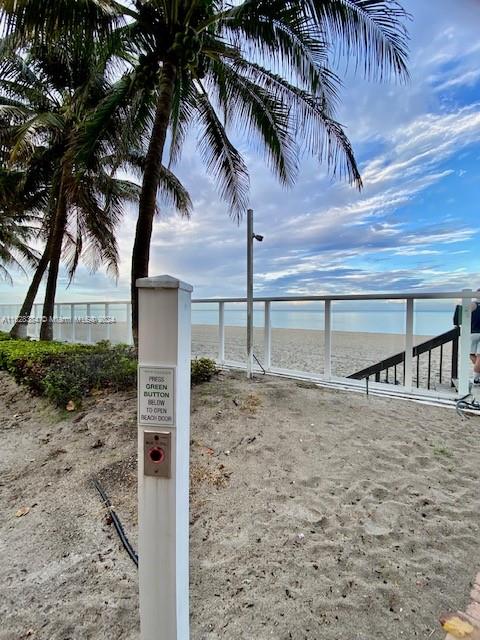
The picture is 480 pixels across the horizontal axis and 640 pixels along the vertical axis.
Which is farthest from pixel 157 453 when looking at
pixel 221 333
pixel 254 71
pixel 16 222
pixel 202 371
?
pixel 16 222

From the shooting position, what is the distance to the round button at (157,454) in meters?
1.24

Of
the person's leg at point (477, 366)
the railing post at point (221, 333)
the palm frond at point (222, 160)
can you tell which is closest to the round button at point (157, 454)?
the person's leg at point (477, 366)

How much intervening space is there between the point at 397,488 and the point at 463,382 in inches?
105

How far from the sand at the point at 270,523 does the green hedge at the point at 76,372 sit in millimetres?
596

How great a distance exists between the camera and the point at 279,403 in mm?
4301

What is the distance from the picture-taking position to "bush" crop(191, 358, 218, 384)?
517cm

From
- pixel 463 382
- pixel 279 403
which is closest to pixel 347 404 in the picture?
pixel 279 403

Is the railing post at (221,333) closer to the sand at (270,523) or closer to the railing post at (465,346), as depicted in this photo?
the sand at (270,523)

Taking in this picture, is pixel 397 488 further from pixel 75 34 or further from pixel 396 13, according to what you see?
pixel 75 34

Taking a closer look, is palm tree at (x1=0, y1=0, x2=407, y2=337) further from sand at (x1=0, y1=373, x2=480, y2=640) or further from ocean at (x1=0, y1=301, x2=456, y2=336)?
sand at (x1=0, y1=373, x2=480, y2=640)

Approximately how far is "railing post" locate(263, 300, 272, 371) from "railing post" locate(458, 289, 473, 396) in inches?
113

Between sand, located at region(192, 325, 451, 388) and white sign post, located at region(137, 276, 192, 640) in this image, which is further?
sand, located at region(192, 325, 451, 388)

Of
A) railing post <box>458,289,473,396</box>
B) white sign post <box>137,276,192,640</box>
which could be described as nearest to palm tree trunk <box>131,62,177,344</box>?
white sign post <box>137,276,192,640</box>

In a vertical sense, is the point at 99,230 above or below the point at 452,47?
below
